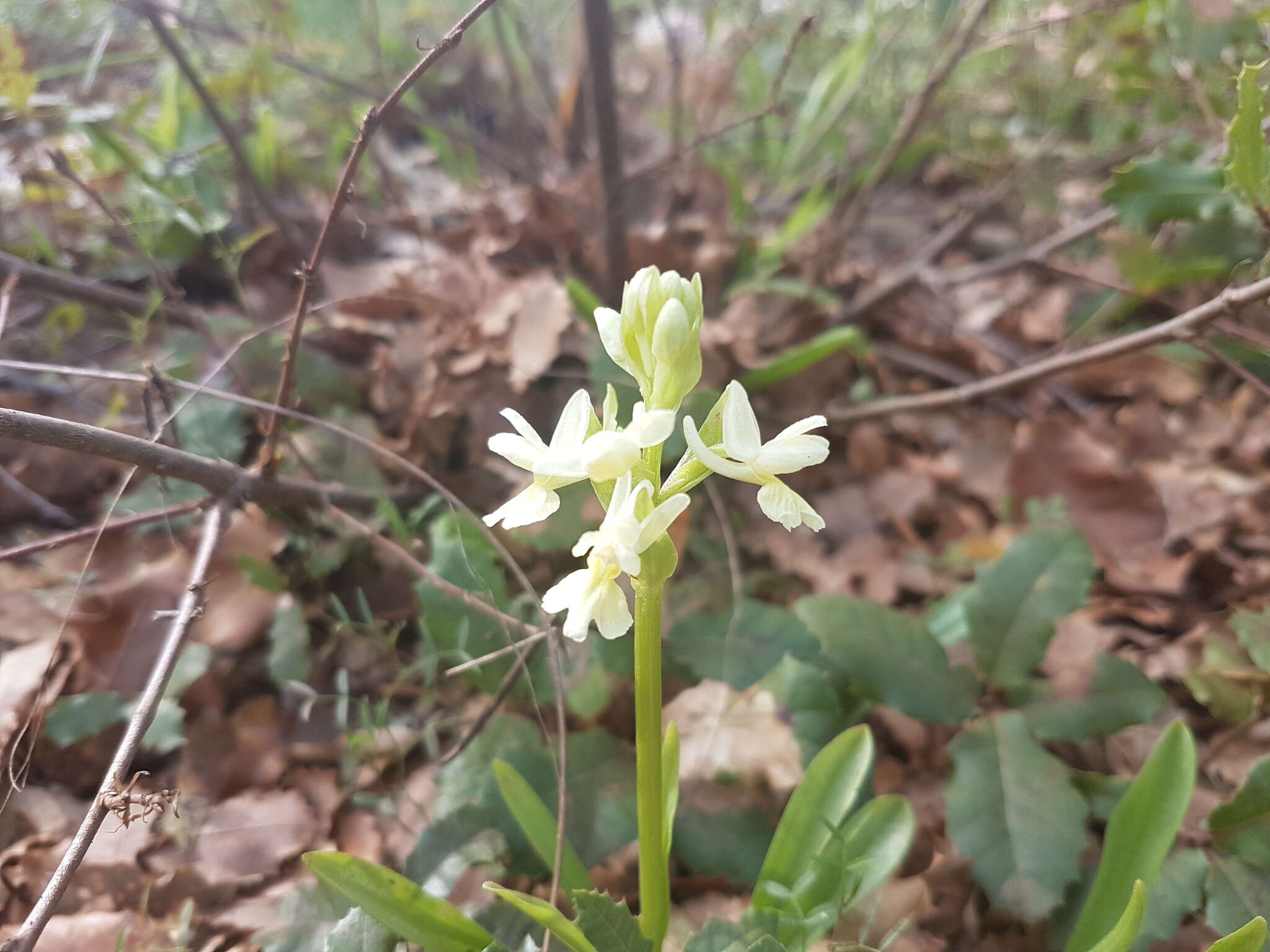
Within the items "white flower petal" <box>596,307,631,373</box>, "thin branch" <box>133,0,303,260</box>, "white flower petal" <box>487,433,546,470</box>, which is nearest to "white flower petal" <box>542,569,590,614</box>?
"white flower petal" <box>487,433,546,470</box>

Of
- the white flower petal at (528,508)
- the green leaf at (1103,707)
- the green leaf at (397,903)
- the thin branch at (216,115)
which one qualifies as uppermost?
the thin branch at (216,115)

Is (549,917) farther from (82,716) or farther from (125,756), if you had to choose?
(82,716)

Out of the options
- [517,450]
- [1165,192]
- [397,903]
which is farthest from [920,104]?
[397,903]

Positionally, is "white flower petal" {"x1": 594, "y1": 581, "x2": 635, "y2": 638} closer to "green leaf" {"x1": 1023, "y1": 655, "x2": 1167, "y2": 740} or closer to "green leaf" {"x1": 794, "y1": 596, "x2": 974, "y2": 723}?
"green leaf" {"x1": 794, "y1": 596, "x2": 974, "y2": 723}

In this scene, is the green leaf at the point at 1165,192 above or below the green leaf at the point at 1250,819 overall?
above

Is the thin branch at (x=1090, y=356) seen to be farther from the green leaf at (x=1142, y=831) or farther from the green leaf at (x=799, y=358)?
the green leaf at (x=1142, y=831)

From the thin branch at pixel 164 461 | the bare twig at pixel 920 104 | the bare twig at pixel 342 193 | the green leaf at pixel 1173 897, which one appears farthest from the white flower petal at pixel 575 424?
the bare twig at pixel 920 104
